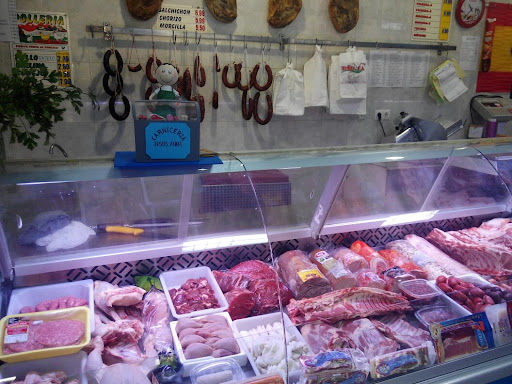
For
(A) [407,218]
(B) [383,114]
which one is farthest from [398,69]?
(A) [407,218]

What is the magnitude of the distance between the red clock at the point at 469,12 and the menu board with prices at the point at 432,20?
11 centimetres

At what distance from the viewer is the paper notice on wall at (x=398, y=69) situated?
5195 millimetres

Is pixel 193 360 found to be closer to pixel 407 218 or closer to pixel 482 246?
pixel 407 218

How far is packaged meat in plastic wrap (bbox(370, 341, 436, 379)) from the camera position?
1.87 meters

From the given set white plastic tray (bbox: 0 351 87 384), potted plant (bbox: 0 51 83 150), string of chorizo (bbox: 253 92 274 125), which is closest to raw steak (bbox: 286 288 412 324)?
white plastic tray (bbox: 0 351 87 384)

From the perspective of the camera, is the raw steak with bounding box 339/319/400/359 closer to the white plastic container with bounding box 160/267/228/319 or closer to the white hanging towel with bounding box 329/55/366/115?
the white plastic container with bounding box 160/267/228/319

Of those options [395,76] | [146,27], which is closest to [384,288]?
[146,27]

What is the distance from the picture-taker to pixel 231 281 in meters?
2.30

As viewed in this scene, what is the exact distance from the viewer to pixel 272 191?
7.32 ft

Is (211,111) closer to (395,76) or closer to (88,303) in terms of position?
(395,76)

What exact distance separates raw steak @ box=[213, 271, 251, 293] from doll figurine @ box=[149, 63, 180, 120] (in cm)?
92

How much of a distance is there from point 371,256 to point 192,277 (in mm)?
1054

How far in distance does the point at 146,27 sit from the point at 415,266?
324cm

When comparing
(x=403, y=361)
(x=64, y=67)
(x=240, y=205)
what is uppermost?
(x=64, y=67)
